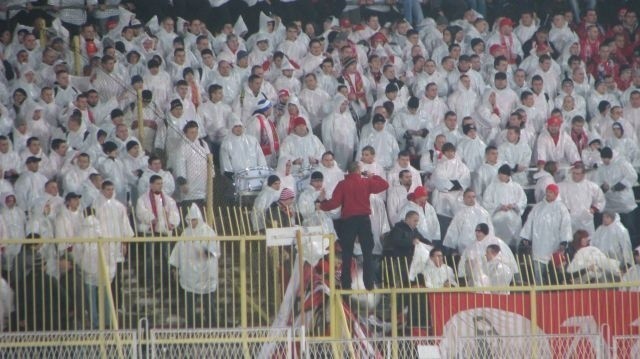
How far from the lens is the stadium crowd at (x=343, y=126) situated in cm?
2155

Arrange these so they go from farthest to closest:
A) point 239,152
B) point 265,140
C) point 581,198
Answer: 1. point 265,140
2. point 239,152
3. point 581,198

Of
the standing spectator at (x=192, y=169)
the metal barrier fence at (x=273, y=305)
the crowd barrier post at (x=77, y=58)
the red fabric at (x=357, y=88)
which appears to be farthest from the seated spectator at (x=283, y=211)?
the crowd barrier post at (x=77, y=58)

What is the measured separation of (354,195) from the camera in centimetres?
2136

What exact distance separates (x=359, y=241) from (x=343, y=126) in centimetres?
379

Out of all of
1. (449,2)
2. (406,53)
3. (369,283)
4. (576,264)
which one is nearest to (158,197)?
(369,283)

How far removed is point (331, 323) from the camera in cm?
1888

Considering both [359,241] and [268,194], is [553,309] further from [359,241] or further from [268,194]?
[268,194]

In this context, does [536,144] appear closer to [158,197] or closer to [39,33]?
[158,197]

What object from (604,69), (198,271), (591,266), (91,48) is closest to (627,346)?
(591,266)

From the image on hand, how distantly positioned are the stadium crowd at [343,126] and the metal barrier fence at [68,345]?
1070 mm

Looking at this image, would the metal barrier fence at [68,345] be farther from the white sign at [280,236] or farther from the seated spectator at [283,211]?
the seated spectator at [283,211]

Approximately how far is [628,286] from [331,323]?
3180mm

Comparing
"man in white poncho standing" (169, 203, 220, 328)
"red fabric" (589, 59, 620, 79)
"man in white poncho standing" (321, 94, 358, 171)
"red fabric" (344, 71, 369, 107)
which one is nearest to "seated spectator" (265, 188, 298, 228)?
"man in white poncho standing" (169, 203, 220, 328)

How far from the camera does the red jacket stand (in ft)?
70.1
